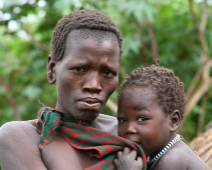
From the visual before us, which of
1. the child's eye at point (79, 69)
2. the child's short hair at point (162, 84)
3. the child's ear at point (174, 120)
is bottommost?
the child's ear at point (174, 120)

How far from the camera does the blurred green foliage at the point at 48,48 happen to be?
207 inches

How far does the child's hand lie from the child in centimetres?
12

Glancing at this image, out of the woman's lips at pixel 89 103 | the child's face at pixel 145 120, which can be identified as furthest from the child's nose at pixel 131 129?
the woman's lips at pixel 89 103

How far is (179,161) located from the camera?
2178 millimetres

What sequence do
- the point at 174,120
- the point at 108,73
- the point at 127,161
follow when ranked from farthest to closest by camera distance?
the point at 174,120, the point at 108,73, the point at 127,161

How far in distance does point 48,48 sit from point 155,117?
3.29 m

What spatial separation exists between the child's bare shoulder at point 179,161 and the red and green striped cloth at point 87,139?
0.31 ft

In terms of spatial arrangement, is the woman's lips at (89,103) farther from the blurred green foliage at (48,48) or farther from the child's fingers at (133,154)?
the blurred green foliage at (48,48)

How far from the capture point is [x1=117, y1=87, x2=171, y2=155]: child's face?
226 centimetres

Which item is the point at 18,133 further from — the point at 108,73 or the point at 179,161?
the point at 179,161

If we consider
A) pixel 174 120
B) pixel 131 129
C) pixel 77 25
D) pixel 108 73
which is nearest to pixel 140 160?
pixel 131 129

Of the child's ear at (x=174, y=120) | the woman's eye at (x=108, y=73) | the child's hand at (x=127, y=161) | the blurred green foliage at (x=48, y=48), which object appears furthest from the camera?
the blurred green foliage at (x=48, y=48)

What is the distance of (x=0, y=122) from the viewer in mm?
6367

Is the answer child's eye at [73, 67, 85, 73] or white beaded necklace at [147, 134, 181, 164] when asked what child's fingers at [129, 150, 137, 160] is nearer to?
white beaded necklace at [147, 134, 181, 164]
